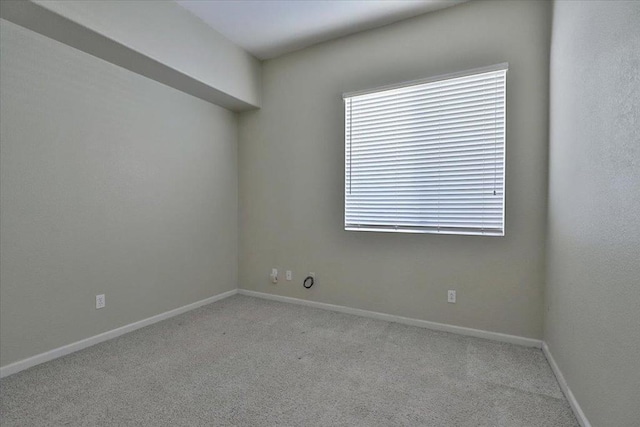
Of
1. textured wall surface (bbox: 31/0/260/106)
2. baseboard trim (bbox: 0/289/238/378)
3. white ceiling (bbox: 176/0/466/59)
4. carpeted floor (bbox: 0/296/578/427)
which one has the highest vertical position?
white ceiling (bbox: 176/0/466/59)

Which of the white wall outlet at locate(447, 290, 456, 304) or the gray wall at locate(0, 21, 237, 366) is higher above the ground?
the gray wall at locate(0, 21, 237, 366)

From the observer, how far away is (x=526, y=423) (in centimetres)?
163

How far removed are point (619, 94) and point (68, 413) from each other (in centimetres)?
311

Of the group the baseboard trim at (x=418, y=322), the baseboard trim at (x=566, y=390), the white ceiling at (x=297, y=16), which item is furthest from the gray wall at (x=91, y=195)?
the baseboard trim at (x=566, y=390)

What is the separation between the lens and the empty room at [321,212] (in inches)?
65.4

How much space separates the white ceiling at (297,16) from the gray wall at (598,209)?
4.25 feet

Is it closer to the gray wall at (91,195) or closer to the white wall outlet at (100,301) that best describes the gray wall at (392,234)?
the gray wall at (91,195)

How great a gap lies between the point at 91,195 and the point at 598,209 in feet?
11.2

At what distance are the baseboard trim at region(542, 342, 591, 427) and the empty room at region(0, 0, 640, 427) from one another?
20mm

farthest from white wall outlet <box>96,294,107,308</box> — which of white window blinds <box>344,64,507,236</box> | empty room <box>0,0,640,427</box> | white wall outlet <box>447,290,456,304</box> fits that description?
white wall outlet <box>447,290,456,304</box>

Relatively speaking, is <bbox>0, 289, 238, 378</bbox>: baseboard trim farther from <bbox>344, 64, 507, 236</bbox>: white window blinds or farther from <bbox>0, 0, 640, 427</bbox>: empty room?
<bbox>344, 64, 507, 236</bbox>: white window blinds

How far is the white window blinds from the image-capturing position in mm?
2631

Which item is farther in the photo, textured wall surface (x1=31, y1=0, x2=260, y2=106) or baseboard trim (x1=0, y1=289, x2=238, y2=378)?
textured wall surface (x1=31, y1=0, x2=260, y2=106)

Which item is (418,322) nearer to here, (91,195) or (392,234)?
(392,234)
